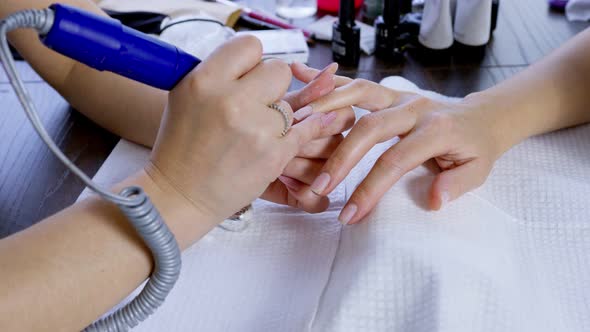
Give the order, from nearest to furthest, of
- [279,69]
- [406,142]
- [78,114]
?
[279,69]
[406,142]
[78,114]

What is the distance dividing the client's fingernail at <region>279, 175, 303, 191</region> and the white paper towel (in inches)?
1.5

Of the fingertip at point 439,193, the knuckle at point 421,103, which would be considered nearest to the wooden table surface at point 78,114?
the knuckle at point 421,103

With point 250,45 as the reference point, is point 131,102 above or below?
below

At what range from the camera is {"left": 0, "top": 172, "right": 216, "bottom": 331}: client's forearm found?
501 millimetres

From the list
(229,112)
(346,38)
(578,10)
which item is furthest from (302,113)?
(578,10)

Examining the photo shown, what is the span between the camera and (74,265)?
20.5 inches

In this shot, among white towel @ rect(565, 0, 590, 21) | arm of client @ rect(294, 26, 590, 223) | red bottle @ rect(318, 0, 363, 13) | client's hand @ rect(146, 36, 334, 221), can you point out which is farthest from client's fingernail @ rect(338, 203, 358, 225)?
white towel @ rect(565, 0, 590, 21)

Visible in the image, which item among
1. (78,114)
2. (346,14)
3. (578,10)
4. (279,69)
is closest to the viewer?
(279,69)

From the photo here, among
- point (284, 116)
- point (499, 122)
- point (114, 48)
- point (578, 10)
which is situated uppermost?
point (114, 48)

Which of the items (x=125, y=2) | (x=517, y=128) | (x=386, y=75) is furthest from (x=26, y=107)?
(x=125, y=2)

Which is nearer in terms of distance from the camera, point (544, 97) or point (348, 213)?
point (348, 213)

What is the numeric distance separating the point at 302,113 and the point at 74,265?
0.92 feet

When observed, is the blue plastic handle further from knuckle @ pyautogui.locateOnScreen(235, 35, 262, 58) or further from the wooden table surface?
the wooden table surface

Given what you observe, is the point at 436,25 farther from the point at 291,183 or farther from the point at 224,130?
the point at 224,130
